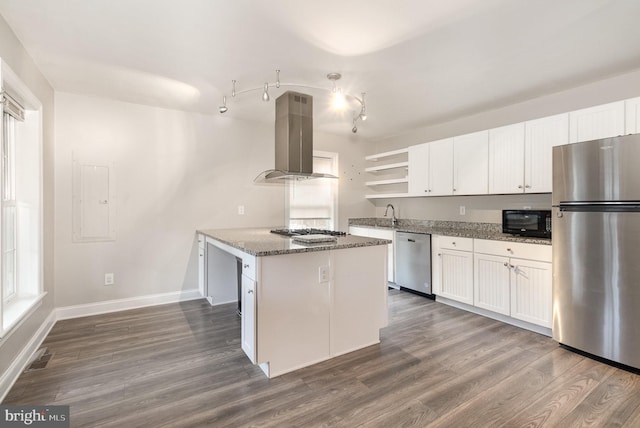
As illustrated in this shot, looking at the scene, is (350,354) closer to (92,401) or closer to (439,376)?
(439,376)

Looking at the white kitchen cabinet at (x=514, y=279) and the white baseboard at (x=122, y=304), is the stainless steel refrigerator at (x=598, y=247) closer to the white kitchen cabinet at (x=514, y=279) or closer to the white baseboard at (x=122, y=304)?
the white kitchen cabinet at (x=514, y=279)

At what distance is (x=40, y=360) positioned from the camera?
90.4 inches

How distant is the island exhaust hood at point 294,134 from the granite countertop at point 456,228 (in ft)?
5.57

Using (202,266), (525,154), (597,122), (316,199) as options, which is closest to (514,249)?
(525,154)

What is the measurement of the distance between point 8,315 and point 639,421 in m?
3.91

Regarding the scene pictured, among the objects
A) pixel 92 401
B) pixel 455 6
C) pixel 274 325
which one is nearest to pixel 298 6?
pixel 455 6

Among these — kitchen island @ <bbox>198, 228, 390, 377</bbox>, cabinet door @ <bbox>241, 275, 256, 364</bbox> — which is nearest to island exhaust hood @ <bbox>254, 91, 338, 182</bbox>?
kitchen island @ <bbox>198, 228, 390, 377</bbox>

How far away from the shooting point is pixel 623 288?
7.09 feet

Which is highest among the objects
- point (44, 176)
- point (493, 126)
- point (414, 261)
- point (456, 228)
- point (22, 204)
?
point (493, 126)

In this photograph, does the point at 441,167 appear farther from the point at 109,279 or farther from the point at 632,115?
the point at 109,279

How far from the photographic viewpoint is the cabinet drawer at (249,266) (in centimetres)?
205

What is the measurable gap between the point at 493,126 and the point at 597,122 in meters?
1.19

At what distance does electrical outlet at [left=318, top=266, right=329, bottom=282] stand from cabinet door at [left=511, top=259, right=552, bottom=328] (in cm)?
188

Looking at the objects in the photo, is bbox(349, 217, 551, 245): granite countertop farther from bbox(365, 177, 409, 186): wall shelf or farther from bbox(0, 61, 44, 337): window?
bbox(0, 61, 44, 337): window
